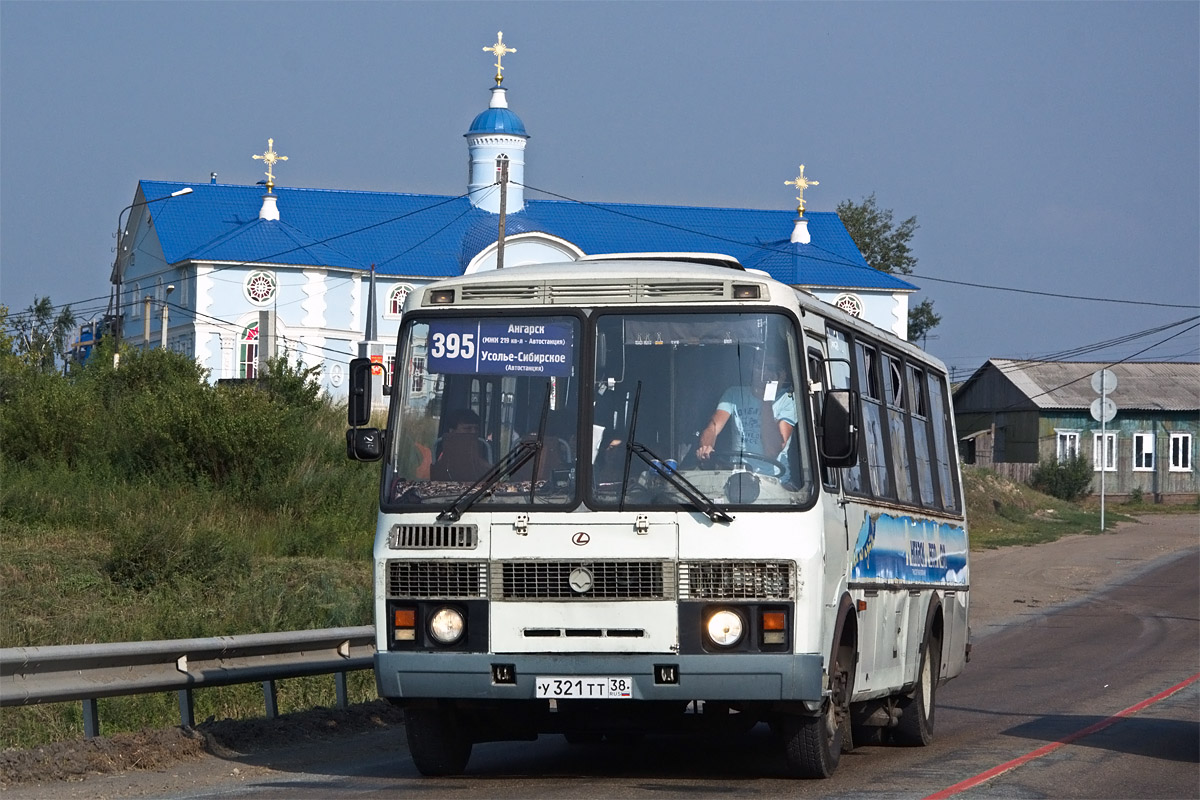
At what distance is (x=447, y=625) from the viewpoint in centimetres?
924

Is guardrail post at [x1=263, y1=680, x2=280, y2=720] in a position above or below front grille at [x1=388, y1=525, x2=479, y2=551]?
below

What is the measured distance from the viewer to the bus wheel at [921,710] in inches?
484

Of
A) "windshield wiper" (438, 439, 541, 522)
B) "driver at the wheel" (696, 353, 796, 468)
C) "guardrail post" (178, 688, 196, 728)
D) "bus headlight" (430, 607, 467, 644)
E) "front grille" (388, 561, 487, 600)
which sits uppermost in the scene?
"driver at the wheel" (696, 353, 796, 468)

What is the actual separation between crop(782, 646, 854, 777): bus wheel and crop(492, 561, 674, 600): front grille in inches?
47.2

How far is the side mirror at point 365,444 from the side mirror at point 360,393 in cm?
8

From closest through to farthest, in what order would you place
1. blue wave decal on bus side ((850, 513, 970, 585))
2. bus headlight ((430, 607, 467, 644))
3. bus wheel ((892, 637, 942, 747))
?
1. bus headlight ((430, 607, 467, 644))
2. blue wave decal on bus side ((850, 513, 970, 585))
3. bus wheel ((892, 637, 942, 747))

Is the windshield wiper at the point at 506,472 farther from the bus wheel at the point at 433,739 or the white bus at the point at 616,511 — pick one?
the bus wheel at the point at 433,739

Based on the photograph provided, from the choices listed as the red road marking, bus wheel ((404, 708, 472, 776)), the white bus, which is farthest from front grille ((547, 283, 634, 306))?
the red road marking

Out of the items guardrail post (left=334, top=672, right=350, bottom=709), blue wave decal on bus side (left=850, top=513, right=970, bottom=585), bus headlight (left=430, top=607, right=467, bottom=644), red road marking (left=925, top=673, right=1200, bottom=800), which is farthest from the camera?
guardrail post (left=334, top=672, right=350, bottom=709)

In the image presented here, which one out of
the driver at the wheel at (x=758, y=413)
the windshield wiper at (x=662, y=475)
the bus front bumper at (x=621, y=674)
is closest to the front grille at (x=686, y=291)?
the driver at the wheel at (x=758, y=413)

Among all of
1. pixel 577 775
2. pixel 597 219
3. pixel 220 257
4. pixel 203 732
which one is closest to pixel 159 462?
pixel 203 732

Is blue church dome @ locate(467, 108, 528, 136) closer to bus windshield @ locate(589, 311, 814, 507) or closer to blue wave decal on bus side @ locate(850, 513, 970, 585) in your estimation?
blue wave decal on bus side @ locate(850, 513, 970, 585)

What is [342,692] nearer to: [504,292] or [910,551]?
[910,551]

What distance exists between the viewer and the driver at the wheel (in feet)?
30.5
